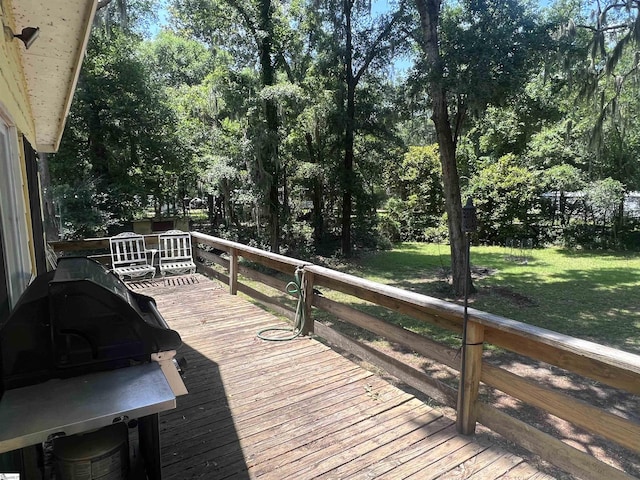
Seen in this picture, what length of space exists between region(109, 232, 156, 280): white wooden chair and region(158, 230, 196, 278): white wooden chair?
267mm

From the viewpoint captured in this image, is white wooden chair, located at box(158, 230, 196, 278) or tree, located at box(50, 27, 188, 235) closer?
white wooden chair, located at box(158, 230, 196, 278)

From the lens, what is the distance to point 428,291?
27.2 feet

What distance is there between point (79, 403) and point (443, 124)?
23.8 ft

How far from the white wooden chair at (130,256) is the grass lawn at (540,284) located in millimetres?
3801

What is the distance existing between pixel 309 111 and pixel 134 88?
4.89m

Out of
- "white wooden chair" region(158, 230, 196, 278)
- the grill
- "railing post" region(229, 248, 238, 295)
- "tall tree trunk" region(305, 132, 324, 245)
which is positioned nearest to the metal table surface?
the grill

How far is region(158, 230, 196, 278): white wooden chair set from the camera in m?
6.51

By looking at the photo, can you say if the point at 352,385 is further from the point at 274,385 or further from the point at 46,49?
the point at 46,49

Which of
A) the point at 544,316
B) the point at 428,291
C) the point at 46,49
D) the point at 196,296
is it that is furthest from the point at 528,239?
the point at 46,49

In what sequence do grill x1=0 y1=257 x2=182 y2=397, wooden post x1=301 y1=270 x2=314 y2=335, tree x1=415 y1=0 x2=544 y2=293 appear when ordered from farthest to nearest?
tree x1=415 y1=0 x2=544 y2=293
wooden post x1=301 y1=270 x2=314 y2=335
grill x1=0 y1=257 x2=182 y2=397

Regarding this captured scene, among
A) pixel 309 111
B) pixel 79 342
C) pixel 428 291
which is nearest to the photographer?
pixel 79 342

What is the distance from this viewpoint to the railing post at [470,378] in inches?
84.6

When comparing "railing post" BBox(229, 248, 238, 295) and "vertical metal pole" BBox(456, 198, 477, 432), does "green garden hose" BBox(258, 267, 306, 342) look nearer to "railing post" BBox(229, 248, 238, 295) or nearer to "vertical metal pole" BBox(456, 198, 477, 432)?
"railing post" BBox(229, 248, 238, 295)

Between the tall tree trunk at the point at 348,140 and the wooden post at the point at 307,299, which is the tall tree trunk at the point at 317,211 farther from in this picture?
the wooden post at the point at 307,299
